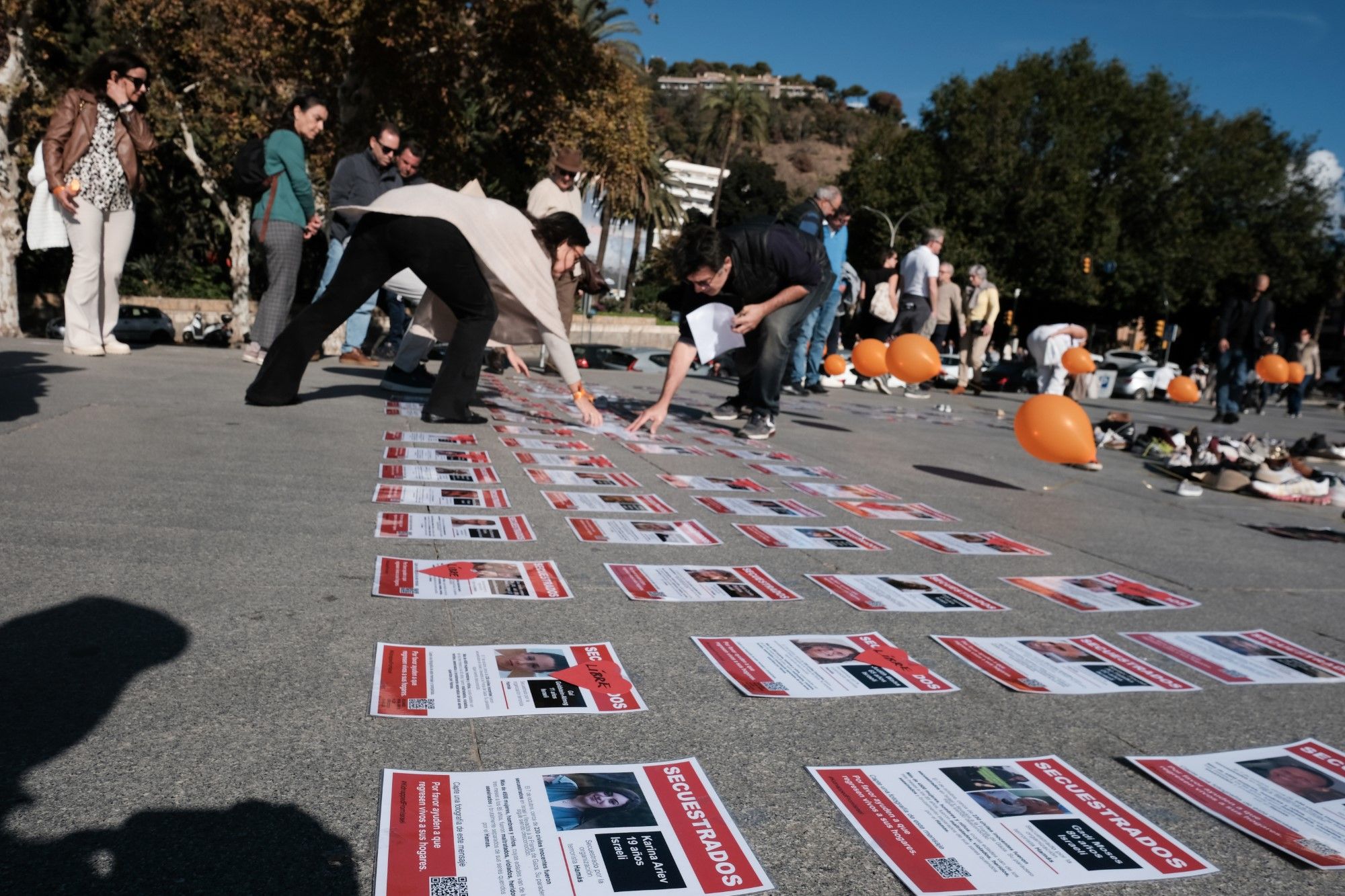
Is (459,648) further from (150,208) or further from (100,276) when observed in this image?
(150,208)

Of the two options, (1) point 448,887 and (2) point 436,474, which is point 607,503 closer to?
(2) point 436,474

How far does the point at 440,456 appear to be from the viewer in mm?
4691

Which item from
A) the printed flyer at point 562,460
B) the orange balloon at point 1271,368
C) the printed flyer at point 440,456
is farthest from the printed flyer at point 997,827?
the orange balloon at point 1271,368

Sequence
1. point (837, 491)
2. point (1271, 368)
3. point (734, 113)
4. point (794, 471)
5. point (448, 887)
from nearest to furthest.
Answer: point (448, 887), point (837, 491), point (794, 471), point (1271, 368), point (734, 113)

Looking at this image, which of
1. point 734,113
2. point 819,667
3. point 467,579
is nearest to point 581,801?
point 819,667

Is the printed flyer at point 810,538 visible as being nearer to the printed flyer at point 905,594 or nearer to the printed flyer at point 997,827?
the printed flyer at point 905,594

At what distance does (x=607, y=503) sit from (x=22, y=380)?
136 inches

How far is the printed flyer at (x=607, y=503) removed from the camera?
393 centimetres

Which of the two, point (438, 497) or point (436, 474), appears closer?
point (438, 497)

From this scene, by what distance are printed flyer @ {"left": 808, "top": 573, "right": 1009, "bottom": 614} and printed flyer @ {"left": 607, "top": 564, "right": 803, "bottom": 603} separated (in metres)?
0.17

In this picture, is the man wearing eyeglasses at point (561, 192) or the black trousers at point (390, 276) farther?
the man wearing eyeglasses at point (561, 192)

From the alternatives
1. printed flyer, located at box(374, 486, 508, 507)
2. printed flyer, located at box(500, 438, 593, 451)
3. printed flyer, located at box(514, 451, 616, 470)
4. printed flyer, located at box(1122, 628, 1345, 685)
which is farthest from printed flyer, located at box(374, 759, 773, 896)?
printed flyer, located at box(500, 438, 593, 451)

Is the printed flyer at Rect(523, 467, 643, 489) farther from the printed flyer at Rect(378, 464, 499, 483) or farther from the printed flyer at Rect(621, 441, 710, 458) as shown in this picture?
the printed flyer at Rect(621, 441, 710, 458)

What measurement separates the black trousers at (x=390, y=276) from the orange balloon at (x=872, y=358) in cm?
382
